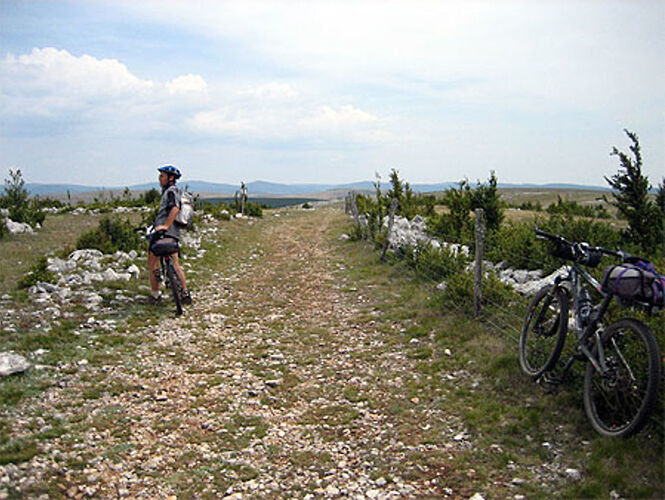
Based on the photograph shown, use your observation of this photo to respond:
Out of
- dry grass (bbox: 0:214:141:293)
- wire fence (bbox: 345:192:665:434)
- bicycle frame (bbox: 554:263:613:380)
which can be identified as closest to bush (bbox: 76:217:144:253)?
dry grass (bbox: 0:214:141:293)

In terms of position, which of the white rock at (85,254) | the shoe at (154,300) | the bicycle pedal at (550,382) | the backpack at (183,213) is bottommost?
the bicycle pedal at (550,382)

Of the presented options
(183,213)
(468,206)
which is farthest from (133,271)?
(468,206)

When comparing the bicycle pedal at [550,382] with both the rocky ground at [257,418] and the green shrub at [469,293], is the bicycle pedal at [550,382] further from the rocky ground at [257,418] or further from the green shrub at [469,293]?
the green shrub at [469,293]

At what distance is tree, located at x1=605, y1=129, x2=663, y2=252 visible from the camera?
11.4 metres

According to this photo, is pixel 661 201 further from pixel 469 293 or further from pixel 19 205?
pixel 19 205

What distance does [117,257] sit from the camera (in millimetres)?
12773

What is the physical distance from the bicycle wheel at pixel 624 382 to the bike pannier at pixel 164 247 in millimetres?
7320

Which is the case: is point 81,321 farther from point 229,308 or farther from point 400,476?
point 400,476

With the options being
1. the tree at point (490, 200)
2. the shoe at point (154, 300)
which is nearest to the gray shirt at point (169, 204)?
the shoe at point (154, 300)

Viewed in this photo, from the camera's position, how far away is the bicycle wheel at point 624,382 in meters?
3.96

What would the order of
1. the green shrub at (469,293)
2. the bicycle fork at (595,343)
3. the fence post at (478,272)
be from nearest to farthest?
the bicycle fork at (595,343) < the fence post at (478,272) < the green shrub at (469,293)

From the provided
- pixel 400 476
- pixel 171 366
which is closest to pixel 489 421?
pixel 400 476

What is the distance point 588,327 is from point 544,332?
A: 3.82 feet

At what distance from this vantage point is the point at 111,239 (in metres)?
14.2
